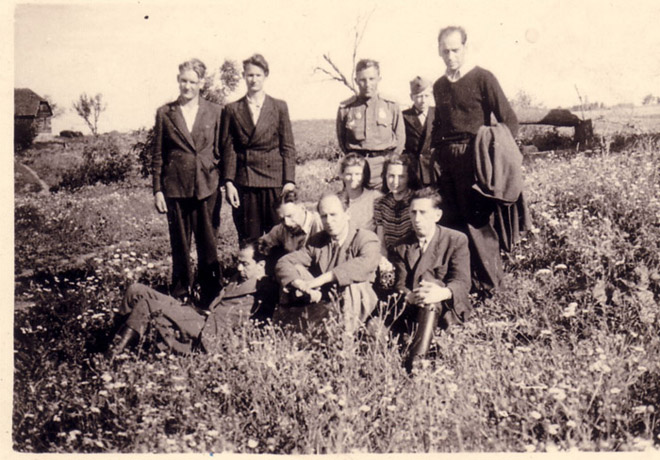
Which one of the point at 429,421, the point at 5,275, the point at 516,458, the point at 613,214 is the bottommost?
the point at 516,458

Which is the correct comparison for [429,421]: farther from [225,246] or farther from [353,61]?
[225,246]

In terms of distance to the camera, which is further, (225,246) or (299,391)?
(225,246)

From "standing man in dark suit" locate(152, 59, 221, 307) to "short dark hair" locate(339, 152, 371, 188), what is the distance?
3.11ft

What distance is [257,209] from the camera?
452 cm

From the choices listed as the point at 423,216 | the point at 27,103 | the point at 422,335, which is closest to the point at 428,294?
the point at 422,335

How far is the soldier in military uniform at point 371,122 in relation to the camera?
4438 millimetres

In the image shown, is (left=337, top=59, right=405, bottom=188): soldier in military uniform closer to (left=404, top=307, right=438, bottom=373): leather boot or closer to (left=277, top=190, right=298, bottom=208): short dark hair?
(left=277, top=190, right=298, bottom=208): short dark hair

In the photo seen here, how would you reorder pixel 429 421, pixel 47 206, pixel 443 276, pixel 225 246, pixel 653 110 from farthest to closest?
pixel 225 246 → pixel 47 206 → pixel 653 110 → pixel 443 276 → pixel 429 421

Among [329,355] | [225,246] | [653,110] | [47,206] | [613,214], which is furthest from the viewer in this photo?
[225,246]

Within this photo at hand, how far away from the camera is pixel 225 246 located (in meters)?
6.35

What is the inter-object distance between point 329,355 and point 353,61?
243cm

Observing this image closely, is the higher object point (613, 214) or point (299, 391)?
point (613, 214)

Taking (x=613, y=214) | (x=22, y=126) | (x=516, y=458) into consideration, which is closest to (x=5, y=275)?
(x=22, y=126)

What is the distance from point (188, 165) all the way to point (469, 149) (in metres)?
1.97
